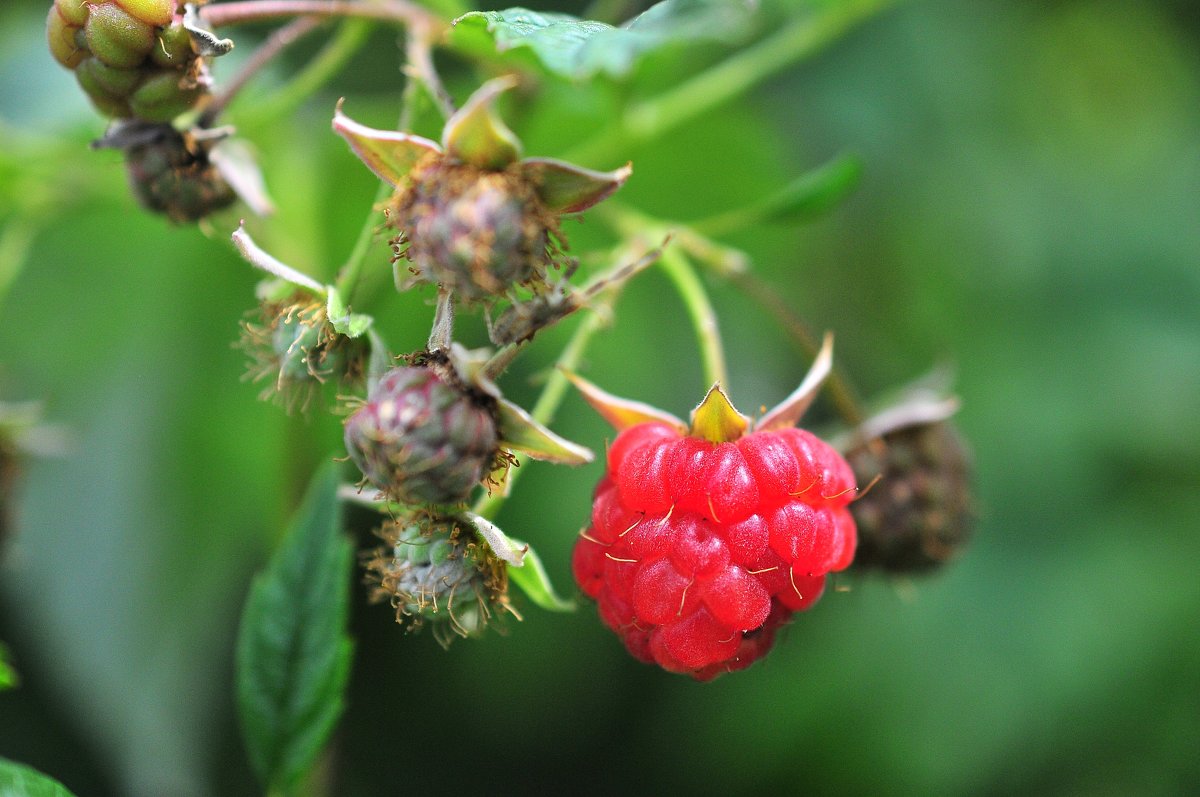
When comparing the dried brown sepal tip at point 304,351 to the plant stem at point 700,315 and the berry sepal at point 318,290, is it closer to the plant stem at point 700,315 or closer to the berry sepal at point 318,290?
the berry sepal at point 318,290

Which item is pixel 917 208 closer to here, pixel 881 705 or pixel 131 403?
pixel 881 705

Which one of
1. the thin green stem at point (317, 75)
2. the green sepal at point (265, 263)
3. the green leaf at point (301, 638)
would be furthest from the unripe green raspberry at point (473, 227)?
the thin green stem at point (317, 75)

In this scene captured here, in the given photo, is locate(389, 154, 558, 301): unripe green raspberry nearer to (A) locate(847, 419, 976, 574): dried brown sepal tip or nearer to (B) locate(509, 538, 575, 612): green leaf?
(B) locate(509, 538, 575, 612): green leaf

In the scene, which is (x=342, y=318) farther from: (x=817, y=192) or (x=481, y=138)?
(x=817, y=192)

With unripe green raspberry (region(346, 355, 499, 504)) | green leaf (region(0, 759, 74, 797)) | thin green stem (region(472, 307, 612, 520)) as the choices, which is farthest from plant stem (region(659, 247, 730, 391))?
green leaf (region(0, 759, 74, 797))

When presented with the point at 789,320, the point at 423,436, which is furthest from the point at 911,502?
the point at 423,436
